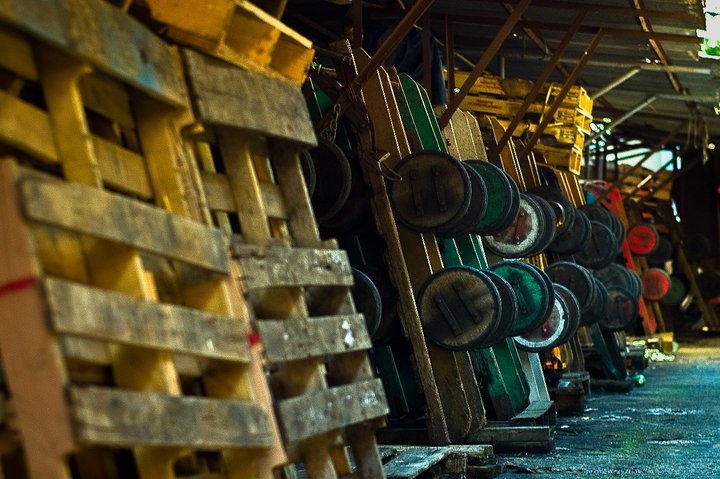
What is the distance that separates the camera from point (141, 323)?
380 centimetres

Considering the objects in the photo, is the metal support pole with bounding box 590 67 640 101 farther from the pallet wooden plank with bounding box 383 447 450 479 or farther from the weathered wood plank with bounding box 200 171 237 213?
the weathered wood plank with bounding box 200 171 237 213

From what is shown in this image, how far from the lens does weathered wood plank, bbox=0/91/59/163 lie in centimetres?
373

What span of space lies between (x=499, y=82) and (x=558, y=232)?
211cm

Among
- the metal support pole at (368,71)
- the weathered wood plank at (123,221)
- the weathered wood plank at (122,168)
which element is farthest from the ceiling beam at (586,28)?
the weathered wood plank at (123,221)

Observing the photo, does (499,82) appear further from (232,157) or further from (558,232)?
(232,157)

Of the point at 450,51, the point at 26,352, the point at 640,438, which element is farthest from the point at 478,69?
the point at 26,352

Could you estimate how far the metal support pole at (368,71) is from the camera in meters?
8.62

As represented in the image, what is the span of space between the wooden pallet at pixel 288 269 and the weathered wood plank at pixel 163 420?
0.29 m

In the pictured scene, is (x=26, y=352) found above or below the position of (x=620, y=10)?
below

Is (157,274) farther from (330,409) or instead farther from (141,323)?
(330,409)

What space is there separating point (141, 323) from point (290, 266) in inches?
48.2

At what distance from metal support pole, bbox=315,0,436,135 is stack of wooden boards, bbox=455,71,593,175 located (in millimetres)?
6346

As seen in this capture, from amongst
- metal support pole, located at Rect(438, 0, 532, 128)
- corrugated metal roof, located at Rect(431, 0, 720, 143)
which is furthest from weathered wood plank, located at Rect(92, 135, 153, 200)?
corrugated metal roof, located at Rect(431, 0, 720, 143)

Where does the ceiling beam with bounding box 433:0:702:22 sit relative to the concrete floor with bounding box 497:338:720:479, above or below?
above
